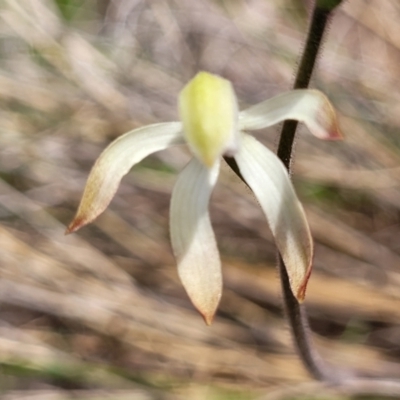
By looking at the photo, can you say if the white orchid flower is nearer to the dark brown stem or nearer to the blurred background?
the dark brown stem

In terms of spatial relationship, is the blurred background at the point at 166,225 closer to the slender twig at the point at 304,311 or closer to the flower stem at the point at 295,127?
the slender twig at the point at 304,311

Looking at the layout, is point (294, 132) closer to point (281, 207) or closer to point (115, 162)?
point (281, 207)

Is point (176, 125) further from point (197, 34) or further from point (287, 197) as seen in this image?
point (197, 34)

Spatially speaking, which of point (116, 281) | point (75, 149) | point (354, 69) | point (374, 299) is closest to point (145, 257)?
point (116, 281)

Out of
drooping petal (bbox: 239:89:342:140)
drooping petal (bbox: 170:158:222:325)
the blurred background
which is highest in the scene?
the blurred background

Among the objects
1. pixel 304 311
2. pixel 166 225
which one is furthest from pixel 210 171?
pixel 166 225

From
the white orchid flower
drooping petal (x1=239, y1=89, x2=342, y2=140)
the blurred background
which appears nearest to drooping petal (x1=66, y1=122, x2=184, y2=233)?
the white orchid flower

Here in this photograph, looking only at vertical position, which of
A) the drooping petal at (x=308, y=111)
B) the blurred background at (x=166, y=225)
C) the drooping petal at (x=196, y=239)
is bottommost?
the drooping petal at (x=196, y=239)

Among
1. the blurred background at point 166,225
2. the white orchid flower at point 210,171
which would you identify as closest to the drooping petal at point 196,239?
the white orchid flower at point 210,171
